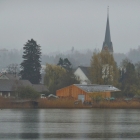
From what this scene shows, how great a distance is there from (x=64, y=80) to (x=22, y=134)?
62.5 metres

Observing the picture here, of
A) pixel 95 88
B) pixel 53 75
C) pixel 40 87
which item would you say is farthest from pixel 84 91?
pixel 53 75

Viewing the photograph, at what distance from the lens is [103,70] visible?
91.4 metres

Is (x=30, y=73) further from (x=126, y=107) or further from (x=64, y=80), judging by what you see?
(x=126, y=107)

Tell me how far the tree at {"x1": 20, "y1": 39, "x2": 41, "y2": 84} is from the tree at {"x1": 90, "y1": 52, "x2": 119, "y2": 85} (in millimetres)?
16630

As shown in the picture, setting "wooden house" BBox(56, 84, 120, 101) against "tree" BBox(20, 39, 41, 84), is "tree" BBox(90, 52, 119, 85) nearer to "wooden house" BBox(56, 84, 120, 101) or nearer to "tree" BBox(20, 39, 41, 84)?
"wooden house" BBox(56, 84, 120, 101)

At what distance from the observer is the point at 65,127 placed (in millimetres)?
37438

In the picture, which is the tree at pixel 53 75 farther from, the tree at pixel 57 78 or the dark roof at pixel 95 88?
the dark roof at pixel 95 88

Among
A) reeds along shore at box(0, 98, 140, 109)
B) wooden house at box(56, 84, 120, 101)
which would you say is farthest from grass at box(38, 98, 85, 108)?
wooden house at box(56, 84, 120, 101)

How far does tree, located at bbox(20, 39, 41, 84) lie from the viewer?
105188 millimetres

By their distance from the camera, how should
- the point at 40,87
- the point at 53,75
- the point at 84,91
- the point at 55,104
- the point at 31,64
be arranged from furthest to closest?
the point at 53,75 < the point at 31,64 < the point at 40,87 < the point at 84,91 < the point at 55,104

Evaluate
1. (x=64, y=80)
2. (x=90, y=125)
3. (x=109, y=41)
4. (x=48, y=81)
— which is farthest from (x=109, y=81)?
(x=109, y=41)

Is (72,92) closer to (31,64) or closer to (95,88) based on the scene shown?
(95,88)

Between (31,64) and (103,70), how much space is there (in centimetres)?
1888

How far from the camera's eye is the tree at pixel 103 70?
91.4 m
